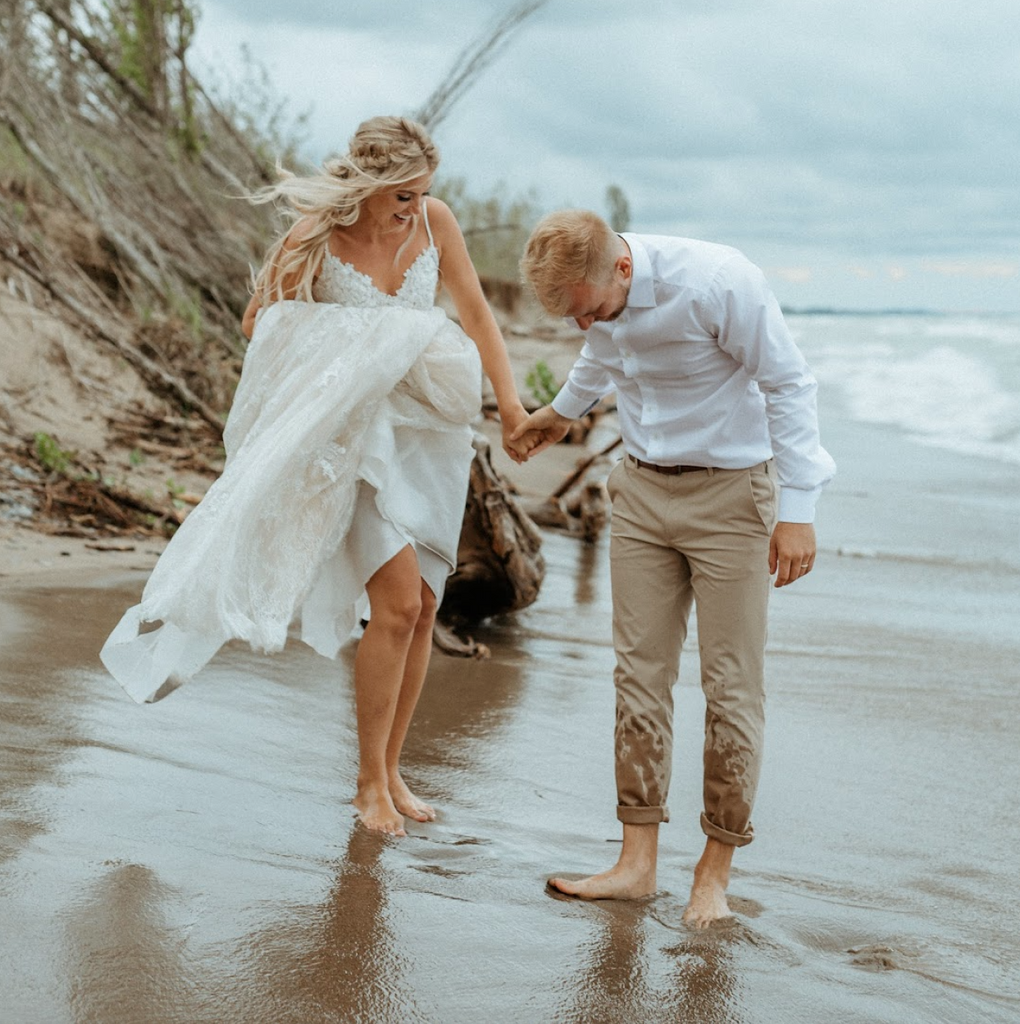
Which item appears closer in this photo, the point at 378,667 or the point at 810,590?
the point at 378,667

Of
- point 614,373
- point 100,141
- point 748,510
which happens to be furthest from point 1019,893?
point 100,141

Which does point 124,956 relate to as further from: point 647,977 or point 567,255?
point 567,255

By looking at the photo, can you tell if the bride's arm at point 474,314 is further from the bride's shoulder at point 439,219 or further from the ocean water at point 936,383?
the ocean water at point 936,383

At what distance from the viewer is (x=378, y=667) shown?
3.91 meters

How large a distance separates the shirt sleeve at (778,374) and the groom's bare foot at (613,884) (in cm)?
100

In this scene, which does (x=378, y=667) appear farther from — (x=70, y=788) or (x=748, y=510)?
(x=748, y=510)

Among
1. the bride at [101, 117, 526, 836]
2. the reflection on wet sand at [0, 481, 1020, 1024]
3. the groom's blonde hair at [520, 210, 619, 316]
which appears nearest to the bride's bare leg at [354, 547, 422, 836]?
the bride at [101, 117, 526, 836]

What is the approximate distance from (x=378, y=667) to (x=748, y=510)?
3.92ft

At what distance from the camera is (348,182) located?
385cm

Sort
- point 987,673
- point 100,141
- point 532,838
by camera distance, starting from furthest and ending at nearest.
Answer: point 100,141, point 987,673, point 532,838

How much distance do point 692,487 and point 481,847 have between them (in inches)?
45.2

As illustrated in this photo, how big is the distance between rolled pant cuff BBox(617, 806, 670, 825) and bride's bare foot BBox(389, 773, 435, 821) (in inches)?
24.8

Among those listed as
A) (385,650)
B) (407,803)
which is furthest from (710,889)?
(385,650)

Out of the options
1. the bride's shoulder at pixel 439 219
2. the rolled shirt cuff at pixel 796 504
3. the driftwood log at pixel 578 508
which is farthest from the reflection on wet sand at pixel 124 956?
the driftwood log at pixel 578 508
